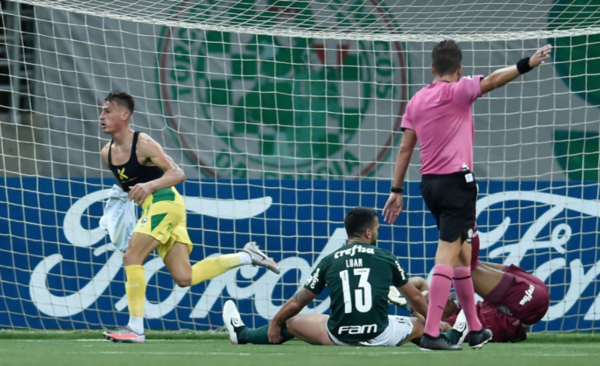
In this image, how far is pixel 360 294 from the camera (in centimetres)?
580

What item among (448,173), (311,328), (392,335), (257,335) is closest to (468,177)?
(448,173)

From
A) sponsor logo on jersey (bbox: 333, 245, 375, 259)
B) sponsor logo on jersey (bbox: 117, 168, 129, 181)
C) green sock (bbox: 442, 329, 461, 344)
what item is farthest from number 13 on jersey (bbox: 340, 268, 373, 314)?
sponsor logo on jersey (bbox: 117, 168, 129, 181)

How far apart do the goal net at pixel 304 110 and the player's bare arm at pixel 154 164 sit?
1804 millimetres

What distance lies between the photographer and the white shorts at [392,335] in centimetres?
588

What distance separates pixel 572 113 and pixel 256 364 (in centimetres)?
623

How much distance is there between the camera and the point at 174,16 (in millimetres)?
9133

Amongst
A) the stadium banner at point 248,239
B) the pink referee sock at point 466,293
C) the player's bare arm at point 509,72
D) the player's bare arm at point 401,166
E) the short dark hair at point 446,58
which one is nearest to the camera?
the player's bare arm at point 509,72

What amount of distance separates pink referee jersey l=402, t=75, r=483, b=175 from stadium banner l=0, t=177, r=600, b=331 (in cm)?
306

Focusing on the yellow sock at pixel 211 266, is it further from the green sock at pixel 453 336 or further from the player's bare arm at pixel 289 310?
the green sock at pixel 453 336

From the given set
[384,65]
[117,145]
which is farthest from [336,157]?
[117,145]

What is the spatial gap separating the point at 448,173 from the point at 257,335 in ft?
5.78

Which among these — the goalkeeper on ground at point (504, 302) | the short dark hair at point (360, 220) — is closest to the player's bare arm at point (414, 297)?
the short dark hair at point (360, 220)

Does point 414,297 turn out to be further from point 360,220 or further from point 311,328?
point 311,328

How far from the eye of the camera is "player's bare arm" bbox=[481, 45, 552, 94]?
5.05 metres
